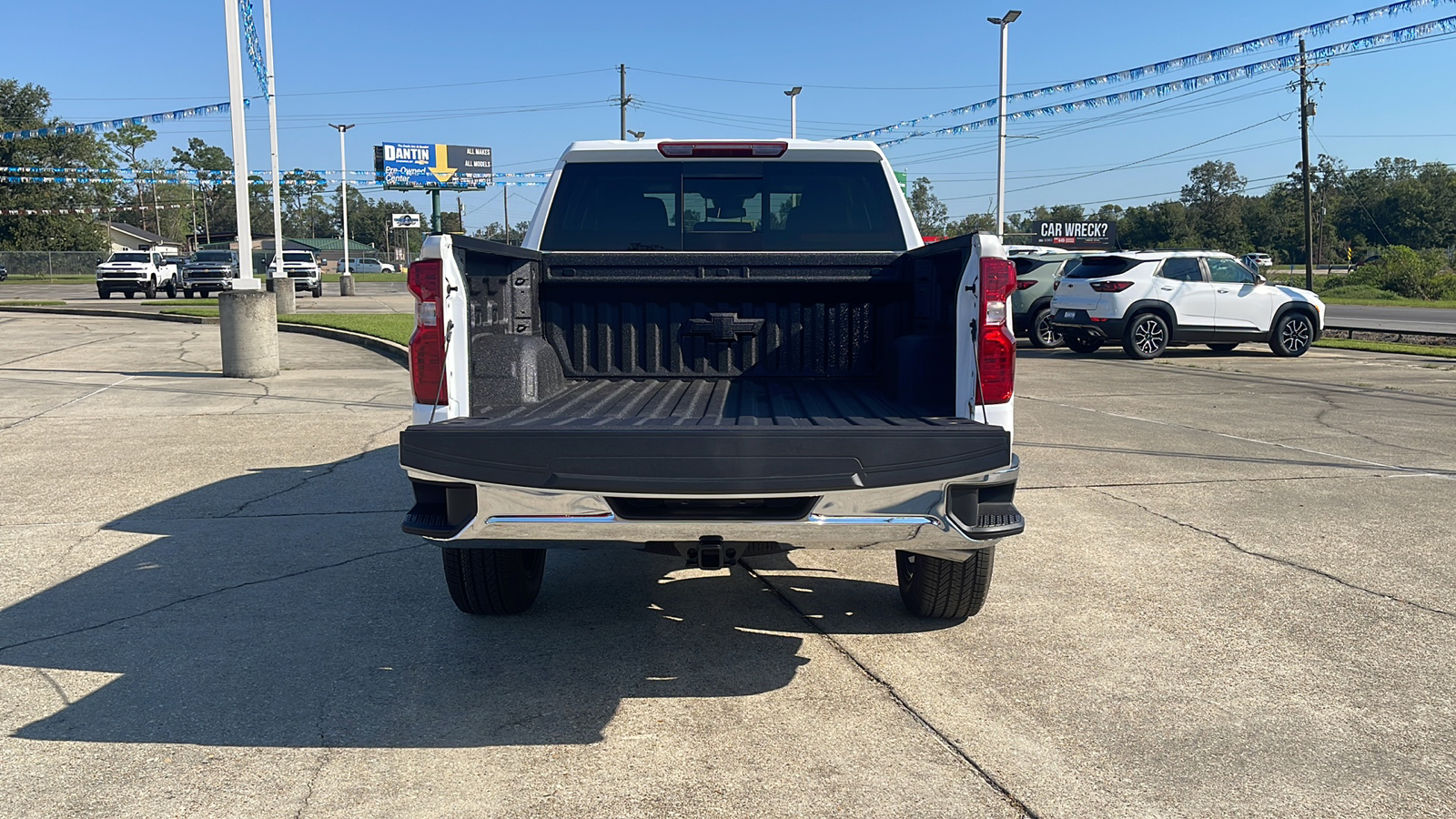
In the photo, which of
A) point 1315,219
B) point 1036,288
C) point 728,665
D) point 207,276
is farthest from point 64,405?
point 1315,219

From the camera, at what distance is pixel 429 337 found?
3994 mm

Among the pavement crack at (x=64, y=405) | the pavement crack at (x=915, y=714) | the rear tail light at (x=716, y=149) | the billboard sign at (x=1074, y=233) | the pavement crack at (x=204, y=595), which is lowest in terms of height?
the pavement crack at (x=915, y=714)

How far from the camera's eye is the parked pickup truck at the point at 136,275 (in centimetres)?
3853

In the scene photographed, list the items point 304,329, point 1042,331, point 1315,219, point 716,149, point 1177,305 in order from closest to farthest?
point 716,149, point 1177,305, point 1042,331, point 304,329, point 1315,219

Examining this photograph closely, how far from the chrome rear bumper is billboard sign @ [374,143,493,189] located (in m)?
63.6

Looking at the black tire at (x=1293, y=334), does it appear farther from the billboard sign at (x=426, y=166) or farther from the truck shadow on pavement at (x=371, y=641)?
the billboard sign at (x=426, y=166)

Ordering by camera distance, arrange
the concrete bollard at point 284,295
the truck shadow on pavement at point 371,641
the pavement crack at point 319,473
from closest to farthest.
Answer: the truck shadow on pavement at point 371,641, the pavement crack at point 319,473, the concrete bollard at point 284,295

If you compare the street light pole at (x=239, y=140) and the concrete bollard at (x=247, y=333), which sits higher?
the street light pole at (x=239, y=140)

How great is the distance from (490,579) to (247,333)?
1109cm

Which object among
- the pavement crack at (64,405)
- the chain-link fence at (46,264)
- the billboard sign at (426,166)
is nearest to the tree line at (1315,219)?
the billboard sign at (426,166)

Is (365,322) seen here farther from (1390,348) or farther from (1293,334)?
(1390,348)

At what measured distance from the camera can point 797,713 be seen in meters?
3.92

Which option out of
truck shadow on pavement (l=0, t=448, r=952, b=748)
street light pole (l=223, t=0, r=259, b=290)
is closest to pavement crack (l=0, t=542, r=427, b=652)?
truck shadow on pavement (l=0, t=448, r=952, b=748)

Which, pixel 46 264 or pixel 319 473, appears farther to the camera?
pixel 46 264
